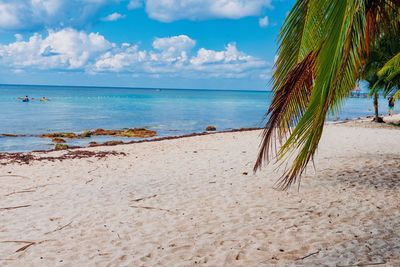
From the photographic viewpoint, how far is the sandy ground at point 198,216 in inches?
177

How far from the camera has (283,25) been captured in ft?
11.9

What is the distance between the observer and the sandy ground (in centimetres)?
449

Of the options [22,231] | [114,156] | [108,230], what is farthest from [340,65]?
[114,156]

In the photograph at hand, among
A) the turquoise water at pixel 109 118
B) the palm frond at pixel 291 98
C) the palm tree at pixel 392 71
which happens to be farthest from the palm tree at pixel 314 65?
the palm tree at pixel 392 71

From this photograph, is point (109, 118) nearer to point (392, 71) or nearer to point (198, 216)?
point (392, 71)

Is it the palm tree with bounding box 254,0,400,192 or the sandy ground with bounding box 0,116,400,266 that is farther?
the sandy ground with bounding box 0,116,400,266

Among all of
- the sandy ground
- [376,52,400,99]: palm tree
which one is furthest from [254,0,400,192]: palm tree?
[376,52,400,99]: palm tree

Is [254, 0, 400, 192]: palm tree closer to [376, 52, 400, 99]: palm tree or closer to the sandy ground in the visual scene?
the sandy ground

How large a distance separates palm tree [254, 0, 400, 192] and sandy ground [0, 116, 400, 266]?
177cm

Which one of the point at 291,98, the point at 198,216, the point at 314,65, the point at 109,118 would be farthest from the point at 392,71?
the point at 109,118

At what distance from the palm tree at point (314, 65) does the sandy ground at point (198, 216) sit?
1769 mm

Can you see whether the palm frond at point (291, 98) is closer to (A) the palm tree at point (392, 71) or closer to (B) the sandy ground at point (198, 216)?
(B) the sandy ground at point (198, 216)

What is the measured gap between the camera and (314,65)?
3059 mm

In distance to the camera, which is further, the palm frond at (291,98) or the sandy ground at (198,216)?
the sandy ground at (198,216)
